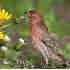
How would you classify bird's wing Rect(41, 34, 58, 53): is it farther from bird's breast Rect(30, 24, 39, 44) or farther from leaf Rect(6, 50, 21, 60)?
leaf Rect(6, 50, 21, 60)

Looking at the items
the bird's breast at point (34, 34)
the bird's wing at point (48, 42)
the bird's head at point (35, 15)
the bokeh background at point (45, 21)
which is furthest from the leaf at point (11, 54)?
the bokeh background at point (45, 21)

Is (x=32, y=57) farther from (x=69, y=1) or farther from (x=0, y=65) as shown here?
(x=69, y=1)

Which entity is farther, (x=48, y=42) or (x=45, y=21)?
(x=45, y=21)

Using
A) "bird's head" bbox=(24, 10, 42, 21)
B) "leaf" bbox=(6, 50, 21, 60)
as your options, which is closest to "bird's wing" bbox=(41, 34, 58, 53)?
"bird's head" bbox=(24, 10, 42, 21)

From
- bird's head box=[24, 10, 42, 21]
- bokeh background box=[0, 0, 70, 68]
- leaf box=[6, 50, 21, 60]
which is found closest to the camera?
leaf box=[6, 50, 21, 60]

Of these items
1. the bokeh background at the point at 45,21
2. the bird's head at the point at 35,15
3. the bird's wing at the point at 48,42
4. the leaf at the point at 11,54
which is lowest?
the leaf at the point at 11,54

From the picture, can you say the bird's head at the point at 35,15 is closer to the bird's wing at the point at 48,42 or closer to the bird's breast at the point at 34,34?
the bird's breast at the point at 34,34

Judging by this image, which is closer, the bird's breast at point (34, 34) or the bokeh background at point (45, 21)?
the bird's breast at point (34, 34)

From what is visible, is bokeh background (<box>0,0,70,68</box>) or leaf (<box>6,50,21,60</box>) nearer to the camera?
leaf (<box>6,50,21,60</box>)

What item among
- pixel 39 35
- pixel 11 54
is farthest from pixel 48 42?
pixel 11 54

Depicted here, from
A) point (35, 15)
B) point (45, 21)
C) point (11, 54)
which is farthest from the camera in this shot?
point (45, 21)

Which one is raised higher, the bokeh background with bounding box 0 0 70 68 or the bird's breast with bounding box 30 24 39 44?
the bokeh background with bounding box 0 0 70 68

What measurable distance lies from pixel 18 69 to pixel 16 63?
21.6 inches

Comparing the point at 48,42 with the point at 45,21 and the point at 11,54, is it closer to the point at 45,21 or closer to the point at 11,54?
the point at 11,54
